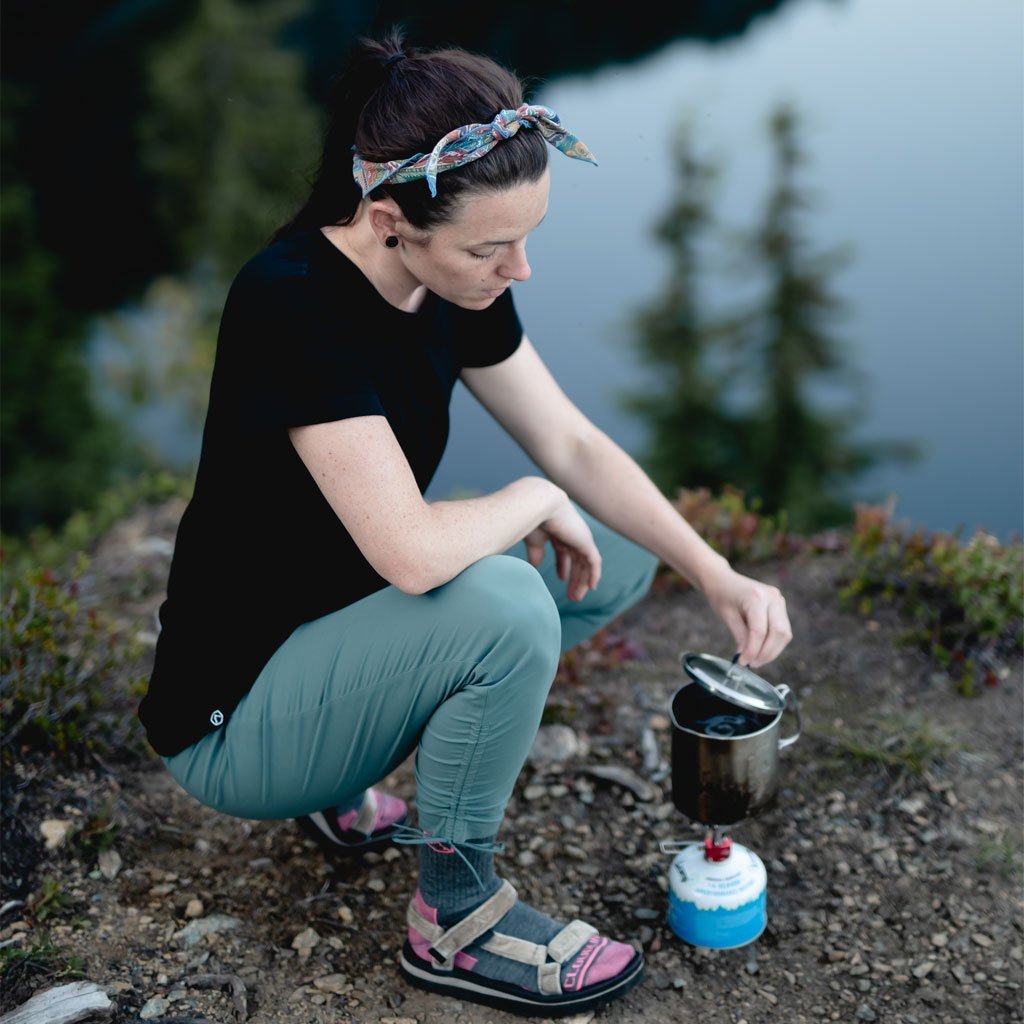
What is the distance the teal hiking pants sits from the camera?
6.70ft

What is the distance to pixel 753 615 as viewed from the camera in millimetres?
2365

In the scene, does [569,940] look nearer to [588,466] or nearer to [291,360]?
[588,466]

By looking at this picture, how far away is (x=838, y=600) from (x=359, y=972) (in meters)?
2.02

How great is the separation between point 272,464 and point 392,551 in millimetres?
295

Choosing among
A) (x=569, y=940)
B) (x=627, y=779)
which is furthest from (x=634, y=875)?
(x=569, y=940)

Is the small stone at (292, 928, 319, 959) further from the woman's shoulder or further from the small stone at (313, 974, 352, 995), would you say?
the woman's shoulder

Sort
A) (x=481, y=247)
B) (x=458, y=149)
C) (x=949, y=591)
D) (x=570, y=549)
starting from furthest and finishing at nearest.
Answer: (x=949, y=591)
(x=570, y=549)
(x=481, y=247)
(x=458, y=149)

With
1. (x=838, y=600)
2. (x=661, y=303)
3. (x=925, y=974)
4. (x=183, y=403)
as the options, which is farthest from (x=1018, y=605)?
(x=183, y=403)

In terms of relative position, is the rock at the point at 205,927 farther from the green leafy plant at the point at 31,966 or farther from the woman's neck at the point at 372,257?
the woman's neck at the point at 372,257

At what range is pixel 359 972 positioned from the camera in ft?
7.84

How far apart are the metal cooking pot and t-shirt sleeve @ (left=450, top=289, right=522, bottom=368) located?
0.78 m

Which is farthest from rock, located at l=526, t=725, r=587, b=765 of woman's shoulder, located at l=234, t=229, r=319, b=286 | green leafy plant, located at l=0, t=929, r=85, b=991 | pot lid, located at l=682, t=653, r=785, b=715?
woman's shoulder, located at l=234, t=229, r=319, b=286

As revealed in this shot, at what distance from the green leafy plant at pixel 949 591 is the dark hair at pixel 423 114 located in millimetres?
2072

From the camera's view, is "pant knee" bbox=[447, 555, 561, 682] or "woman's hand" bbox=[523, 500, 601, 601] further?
"woman's hand" bbox=[523, 500, 601, 601]
